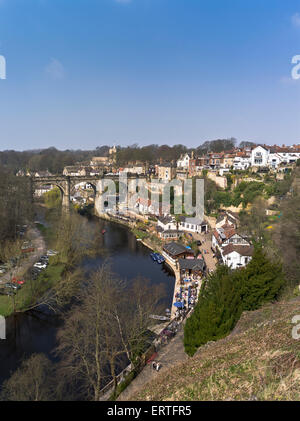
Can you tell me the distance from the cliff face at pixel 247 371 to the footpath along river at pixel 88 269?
638 centimetres

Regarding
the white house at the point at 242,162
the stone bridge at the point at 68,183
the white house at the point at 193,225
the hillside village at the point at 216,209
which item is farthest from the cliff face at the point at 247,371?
the stone bridge at the point at 68,183

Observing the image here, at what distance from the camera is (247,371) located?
4.92 meters

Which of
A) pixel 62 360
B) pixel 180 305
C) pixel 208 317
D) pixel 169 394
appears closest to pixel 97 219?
pixel 180 305

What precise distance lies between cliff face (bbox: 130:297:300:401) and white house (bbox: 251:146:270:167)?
2829 centimetres

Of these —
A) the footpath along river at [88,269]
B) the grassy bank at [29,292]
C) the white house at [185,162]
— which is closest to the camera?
the footpath along river at [88,269]

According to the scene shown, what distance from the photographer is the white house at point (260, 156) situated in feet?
107

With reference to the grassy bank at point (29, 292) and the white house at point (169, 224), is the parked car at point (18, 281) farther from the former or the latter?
the white house at point (169, 224)

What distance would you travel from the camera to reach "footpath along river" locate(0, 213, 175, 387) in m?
10.9

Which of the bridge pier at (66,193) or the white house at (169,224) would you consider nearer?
the white house at (169,224)

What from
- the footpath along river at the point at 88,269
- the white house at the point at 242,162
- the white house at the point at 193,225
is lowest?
the footpath along river at the point at 88,269

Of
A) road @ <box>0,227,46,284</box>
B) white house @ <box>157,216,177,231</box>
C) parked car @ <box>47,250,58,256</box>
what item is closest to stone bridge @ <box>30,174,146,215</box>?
road @ <box>0,227,46,284</box>

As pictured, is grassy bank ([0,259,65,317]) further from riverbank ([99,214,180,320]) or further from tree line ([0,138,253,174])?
tree line ([0,138,253,174])

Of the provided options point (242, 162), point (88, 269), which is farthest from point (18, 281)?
point (242, 162)
